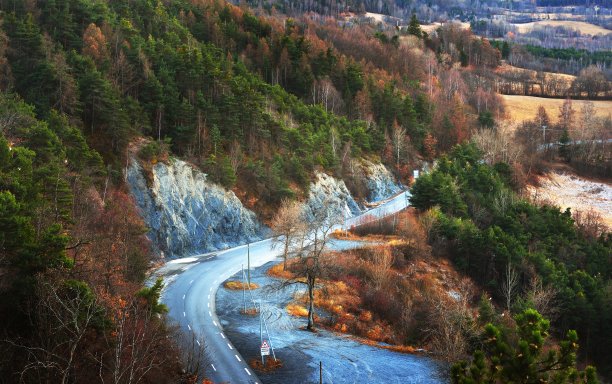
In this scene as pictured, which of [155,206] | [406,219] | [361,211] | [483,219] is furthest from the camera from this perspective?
[361,211]

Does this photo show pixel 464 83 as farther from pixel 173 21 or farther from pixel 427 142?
pixel 173 21

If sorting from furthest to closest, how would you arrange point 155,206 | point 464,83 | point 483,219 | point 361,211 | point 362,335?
point 464,83 → point 361,211 → point 483,219 → point 155,206 → point 362,335

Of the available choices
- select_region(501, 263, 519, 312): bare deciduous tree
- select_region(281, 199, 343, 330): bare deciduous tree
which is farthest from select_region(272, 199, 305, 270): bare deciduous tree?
select_region(501, 263, 519, 312): bare deciduous tree

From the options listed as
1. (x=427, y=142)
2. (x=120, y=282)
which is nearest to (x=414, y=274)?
(x=120, y=282)

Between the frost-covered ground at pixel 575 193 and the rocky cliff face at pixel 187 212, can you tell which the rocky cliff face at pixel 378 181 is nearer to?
the frost-covered ground at pixel 575 193

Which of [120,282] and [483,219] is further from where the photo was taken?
[483,219]

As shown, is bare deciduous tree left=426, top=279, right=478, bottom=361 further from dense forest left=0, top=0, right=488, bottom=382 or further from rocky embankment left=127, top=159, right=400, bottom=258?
rocky embankment left=127, top=159, right=400, bottom=258

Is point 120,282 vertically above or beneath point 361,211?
above
